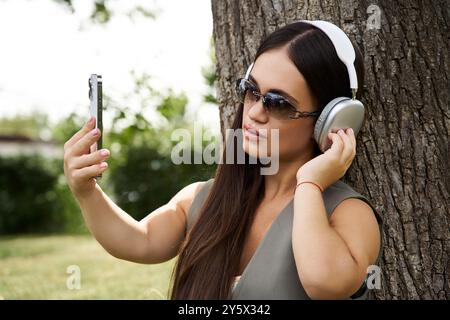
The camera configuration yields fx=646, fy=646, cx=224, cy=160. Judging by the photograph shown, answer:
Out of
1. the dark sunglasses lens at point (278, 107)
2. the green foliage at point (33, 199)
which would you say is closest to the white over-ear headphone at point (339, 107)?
the dark sunglasses lens at point (278, 107)

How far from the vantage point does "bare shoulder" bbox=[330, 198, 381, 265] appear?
2.17m

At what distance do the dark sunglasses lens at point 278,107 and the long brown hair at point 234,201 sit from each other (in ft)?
0.38

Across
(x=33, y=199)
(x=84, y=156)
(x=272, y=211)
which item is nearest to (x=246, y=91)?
(x=272, y=211)

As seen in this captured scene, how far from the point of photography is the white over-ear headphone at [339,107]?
2.36 meters

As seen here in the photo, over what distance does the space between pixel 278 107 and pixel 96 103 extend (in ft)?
2.21

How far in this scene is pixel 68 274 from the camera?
839 centimetres

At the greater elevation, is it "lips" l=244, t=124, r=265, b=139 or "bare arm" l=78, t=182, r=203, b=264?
"lips" l=244, t=124, r=265, b=139

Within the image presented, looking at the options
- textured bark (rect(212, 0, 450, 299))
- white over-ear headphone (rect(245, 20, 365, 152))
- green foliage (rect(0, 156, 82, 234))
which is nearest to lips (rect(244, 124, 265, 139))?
white over-ear headphone (rect(245, 20, 365, 152))

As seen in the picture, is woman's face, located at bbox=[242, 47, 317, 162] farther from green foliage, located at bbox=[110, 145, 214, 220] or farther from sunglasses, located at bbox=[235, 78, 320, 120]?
green foliage, located at bbox=[110, 145, 214, 220]

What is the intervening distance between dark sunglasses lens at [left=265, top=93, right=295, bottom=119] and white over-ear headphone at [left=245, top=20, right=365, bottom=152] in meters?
0.12

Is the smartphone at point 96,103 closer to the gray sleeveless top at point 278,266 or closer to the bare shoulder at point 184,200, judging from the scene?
the bare shoulder at point 184,200

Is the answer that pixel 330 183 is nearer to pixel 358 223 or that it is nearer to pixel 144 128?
pixel 358 223

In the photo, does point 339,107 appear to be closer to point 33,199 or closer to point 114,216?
point 114,216
